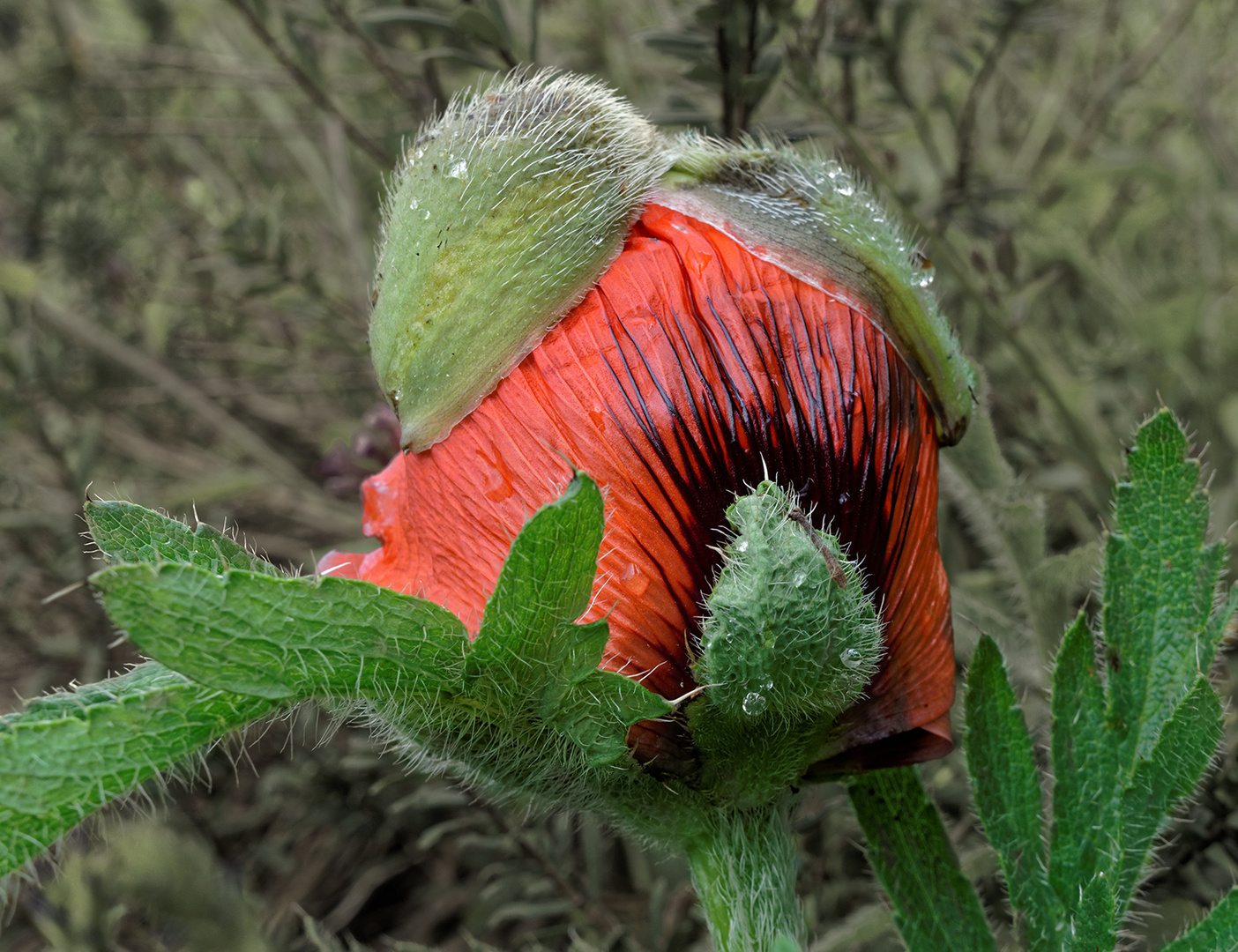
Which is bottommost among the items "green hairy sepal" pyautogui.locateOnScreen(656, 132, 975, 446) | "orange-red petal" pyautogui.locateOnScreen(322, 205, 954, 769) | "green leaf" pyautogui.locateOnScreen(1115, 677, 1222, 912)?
"green leaf" pyautogui.locateOnScreen(1115, 677, 1222, 912)

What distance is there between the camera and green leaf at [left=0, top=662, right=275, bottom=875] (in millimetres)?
546

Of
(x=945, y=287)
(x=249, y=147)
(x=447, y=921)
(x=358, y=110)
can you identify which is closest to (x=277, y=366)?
(x=249, y=147)

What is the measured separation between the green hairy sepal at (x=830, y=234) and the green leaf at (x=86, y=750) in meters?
0.45

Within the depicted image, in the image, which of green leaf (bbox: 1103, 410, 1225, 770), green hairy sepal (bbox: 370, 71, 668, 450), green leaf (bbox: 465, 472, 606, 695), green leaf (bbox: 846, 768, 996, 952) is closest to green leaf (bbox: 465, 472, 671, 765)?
green leaf (bbox: 465, 472, 606, 695)

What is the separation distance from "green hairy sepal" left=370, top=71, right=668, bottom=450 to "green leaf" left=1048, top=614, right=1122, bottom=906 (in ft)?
1.52

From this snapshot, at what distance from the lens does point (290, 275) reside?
1.71 meters

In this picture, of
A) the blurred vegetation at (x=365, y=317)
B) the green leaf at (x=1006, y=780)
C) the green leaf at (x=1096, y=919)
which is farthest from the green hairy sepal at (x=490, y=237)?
the green leaf at (x=1096, y=919)

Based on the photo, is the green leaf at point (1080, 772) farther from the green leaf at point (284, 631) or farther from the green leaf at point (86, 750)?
the green leaf at point (86, 750)

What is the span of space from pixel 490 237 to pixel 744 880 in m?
0.48

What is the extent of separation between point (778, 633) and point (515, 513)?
0.19 meters

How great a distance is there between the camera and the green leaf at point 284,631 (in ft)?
1.79

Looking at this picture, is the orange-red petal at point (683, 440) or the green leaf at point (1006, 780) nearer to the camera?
the orange-red petal at point (683, 440)

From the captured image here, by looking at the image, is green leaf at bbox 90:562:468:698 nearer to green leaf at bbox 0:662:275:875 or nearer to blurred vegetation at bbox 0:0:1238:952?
green leaf at bbox 0:662:275:875

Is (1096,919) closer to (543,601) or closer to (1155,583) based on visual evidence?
(1155,583)
